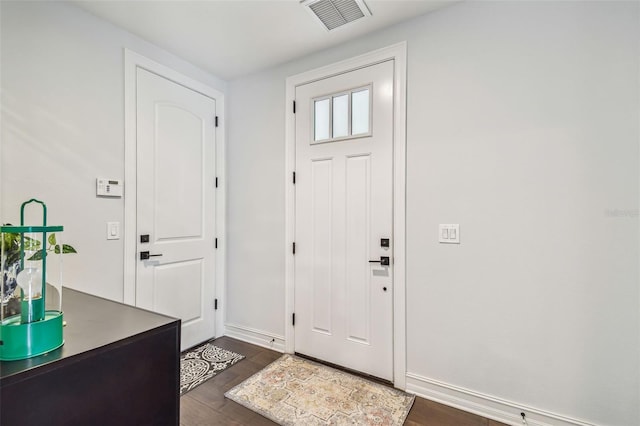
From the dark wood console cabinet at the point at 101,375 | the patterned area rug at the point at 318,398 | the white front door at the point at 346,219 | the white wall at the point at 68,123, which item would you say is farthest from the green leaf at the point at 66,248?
the white front door at the point at 346,219

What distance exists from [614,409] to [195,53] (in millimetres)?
3717

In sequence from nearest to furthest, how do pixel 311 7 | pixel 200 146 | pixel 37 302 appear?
pixel 37 302 < pixel 311 7 < pixel 200 146

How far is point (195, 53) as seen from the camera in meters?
2.57

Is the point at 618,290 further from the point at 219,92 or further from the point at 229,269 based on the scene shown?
the point at 219,92

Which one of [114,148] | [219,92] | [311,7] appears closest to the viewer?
[311,7]

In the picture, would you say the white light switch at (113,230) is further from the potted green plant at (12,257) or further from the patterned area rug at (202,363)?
the potted green plant at (12,257)

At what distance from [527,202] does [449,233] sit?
18.7 inches

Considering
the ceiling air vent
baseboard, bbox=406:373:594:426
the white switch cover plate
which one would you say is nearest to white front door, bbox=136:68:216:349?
the ceiling air vent

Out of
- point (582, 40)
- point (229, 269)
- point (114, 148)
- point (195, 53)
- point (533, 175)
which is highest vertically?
point (195, 53)

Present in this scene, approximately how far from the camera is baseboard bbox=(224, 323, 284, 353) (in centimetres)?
274

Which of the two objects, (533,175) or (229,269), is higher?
(533,175)

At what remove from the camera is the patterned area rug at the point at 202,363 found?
221cm

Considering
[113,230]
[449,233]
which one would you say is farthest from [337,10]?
[113,230]

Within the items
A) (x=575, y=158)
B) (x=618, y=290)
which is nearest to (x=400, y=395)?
(x=618, y=290)
